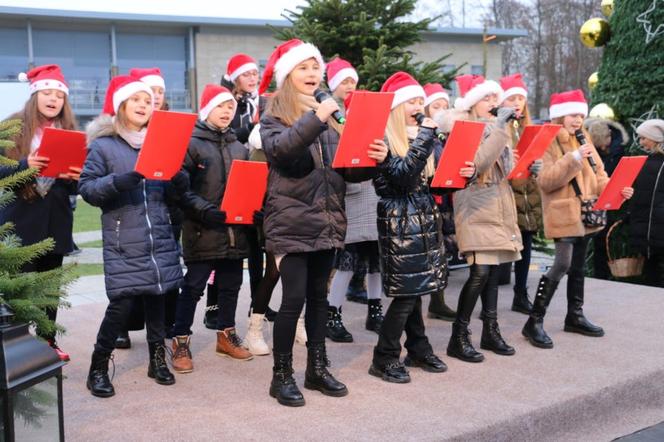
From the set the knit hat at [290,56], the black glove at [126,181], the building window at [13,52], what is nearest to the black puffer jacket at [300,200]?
the knit hat at [290,56]

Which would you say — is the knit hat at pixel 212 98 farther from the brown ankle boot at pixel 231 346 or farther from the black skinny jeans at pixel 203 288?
the brown ankle boot at pixel 231 346

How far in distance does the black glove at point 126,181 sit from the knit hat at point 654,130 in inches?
221

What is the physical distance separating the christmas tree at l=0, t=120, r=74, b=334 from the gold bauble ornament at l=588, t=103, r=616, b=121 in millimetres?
7048

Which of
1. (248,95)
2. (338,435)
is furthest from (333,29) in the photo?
(338,435)

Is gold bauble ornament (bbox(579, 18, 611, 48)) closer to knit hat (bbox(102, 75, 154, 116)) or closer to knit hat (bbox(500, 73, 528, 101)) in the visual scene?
knit hat (bbox(500, 73, 528, 101))

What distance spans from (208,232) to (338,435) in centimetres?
181

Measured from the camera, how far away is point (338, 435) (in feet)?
12.0

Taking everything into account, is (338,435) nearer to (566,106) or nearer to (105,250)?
(105,250)

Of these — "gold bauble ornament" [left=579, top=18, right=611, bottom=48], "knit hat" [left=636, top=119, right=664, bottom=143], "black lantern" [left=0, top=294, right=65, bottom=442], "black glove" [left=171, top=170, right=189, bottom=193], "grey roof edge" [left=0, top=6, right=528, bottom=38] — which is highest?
"grey roof edge" [left=0, top=6, right=528, bottom=38]

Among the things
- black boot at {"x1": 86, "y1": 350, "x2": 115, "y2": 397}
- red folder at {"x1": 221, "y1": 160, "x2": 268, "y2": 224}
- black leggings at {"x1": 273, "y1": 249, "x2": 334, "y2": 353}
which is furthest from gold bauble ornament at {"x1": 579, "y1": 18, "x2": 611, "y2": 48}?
black boot at {"x1": 86, "y1": 350, "x2": 115, "y2": 397}

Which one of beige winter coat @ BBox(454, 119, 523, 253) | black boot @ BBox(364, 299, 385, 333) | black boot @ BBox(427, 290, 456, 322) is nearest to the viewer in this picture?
beige winter coat @ BBox(454, 119, 523, 253)

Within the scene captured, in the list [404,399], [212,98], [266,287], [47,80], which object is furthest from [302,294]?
[47,80]

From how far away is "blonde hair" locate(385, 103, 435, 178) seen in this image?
14.6ft

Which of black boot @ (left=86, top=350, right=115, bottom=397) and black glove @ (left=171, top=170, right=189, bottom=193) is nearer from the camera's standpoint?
black boot @ (left=86, top=350, right=115, bottom=397)
